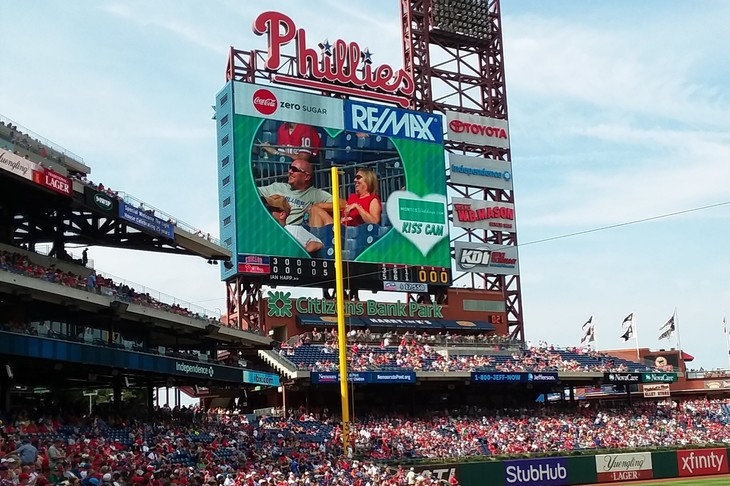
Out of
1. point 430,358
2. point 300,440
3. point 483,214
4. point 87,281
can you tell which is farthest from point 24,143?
point 483,214

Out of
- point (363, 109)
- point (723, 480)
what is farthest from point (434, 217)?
point (723, 480)

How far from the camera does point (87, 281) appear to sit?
28.3m

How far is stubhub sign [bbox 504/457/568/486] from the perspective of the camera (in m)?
35.7

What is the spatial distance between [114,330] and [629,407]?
27322 mm

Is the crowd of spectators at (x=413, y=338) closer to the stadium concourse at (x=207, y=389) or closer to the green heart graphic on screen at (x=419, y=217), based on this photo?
the stadium concourse at (x=207, y=389)

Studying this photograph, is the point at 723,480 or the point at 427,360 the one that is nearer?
the point at 723,480

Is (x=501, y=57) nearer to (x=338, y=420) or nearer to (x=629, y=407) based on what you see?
(x=629, y=407)

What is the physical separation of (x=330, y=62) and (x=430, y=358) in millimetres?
14467

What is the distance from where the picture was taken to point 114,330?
100 feet

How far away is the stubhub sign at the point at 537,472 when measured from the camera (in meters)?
35.7

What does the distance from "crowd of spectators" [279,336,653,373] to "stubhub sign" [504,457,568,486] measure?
6010 millimetres

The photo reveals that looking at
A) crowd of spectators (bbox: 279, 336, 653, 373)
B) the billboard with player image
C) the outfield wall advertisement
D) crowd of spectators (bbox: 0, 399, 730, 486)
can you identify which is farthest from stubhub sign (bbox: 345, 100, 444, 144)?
the outfield wall advertisement

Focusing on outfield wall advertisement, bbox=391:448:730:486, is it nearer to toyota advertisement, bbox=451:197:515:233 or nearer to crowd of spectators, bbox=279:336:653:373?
crowd of spectators, bbox=279:336:653:373

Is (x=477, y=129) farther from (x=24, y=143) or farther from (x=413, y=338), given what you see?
(x=24, y=143)
